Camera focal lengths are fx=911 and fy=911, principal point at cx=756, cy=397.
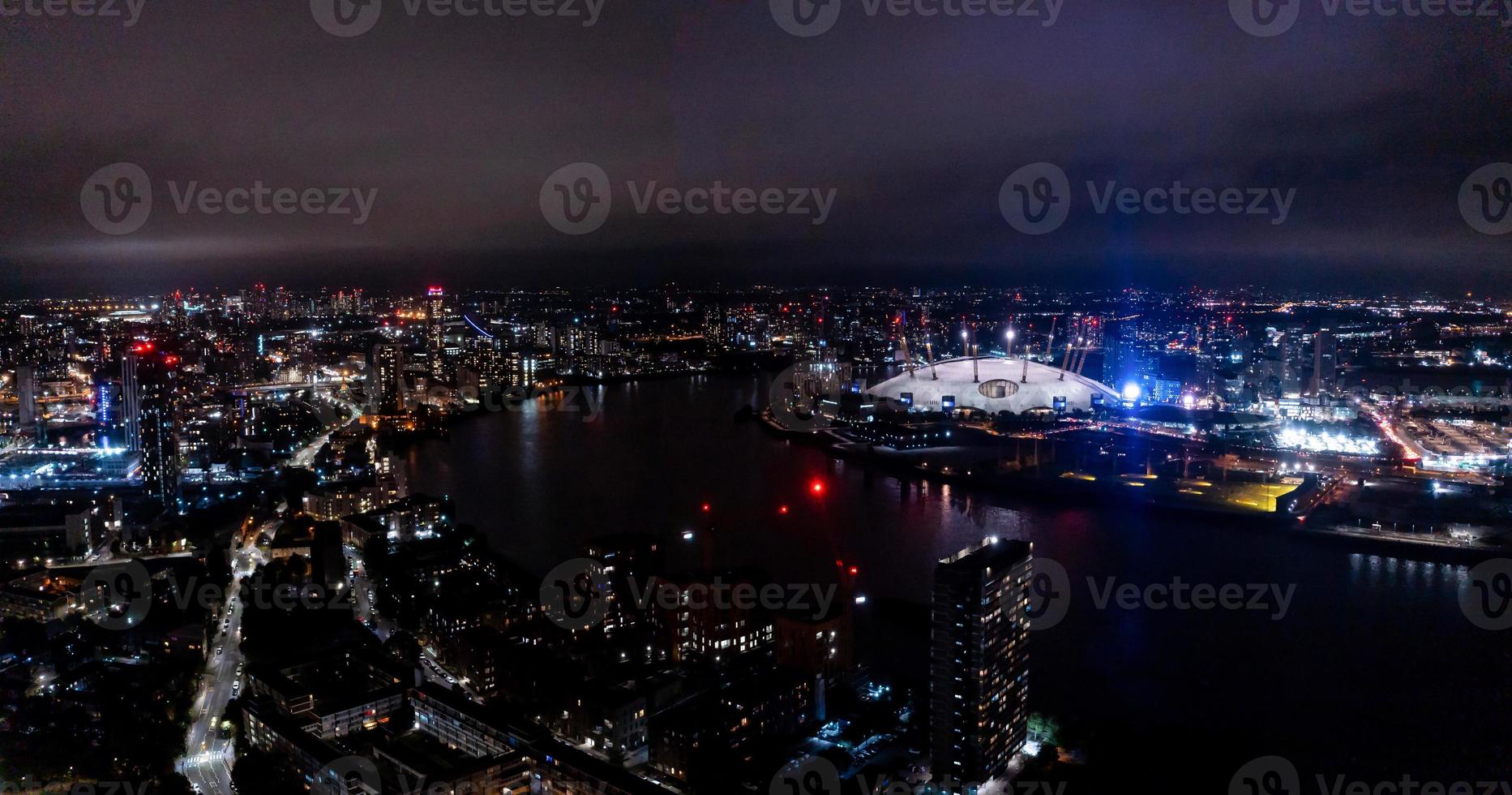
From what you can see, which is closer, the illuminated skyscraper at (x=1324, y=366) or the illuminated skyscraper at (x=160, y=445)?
the illuminated skyscraper at (x=160, y=445)

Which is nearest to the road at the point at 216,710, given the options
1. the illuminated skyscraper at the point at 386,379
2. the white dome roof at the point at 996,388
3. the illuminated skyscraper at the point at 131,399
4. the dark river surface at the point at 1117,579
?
the dark river surface at the point at 1117,579

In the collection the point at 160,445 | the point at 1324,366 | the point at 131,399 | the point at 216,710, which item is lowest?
the point at 216,710

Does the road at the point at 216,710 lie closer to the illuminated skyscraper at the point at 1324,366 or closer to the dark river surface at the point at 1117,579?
the dark river surface at the point at 1117,579

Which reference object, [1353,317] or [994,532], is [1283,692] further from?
[1353,317]

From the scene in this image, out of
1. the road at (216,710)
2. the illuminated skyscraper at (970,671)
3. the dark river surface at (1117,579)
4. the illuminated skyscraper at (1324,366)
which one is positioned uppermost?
the illuminated skyscraper at (1324,366)

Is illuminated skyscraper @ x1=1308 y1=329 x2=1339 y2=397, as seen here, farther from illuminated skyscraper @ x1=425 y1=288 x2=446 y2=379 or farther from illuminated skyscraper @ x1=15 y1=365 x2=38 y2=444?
illuminated skyscraper @ x1=15 y1=365 x2=38 y2=444

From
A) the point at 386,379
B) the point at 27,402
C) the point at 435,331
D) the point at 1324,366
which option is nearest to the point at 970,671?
the point at 1324,366

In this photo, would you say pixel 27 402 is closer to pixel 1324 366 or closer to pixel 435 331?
pixel 435 331
